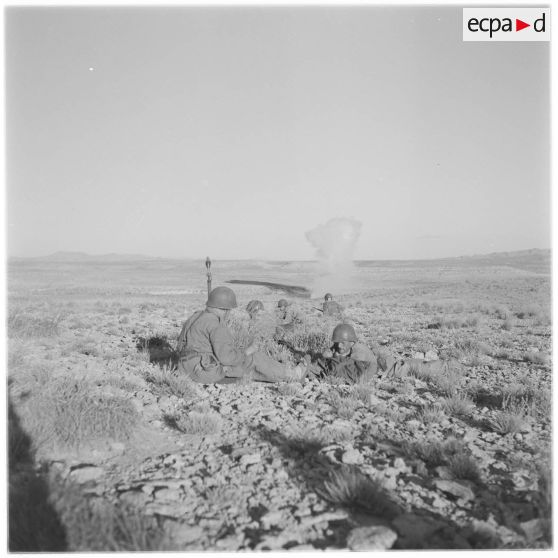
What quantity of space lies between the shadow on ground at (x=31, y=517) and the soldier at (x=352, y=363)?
14.1 feet

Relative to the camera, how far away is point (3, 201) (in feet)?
13.1

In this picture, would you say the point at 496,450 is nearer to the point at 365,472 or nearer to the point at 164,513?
the point at 365,472

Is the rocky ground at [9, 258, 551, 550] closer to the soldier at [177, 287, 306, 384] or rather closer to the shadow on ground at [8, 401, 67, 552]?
the shadow on ground at [8, 401, 67, 552]

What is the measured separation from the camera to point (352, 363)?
681 centimetres

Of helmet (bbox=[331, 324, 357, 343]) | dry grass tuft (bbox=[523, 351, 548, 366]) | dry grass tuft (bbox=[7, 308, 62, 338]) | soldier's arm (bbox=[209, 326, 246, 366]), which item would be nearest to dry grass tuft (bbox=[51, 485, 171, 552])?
soldier's arm (bbox=[209, 326, 246, 366])

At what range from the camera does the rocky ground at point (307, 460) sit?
3010 millimetres

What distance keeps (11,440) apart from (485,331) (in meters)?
11.8

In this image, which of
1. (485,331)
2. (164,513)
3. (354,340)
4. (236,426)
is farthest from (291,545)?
(485,331)

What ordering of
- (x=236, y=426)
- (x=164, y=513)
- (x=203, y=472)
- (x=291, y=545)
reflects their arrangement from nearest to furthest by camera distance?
(x=291, y=545) → (x=164, y=513) → (x=203, y=472) → (x=236, y=426)

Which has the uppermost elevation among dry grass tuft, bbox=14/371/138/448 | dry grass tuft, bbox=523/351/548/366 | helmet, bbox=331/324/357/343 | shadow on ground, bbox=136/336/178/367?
helmet, bbox=331/324/357/343

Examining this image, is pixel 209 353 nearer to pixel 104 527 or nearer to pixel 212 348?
pixel 212 348

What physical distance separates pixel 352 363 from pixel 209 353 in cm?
219

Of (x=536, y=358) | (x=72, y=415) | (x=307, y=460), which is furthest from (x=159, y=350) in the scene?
(x=536, y=358)

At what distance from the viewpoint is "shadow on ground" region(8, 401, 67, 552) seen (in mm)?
2719
